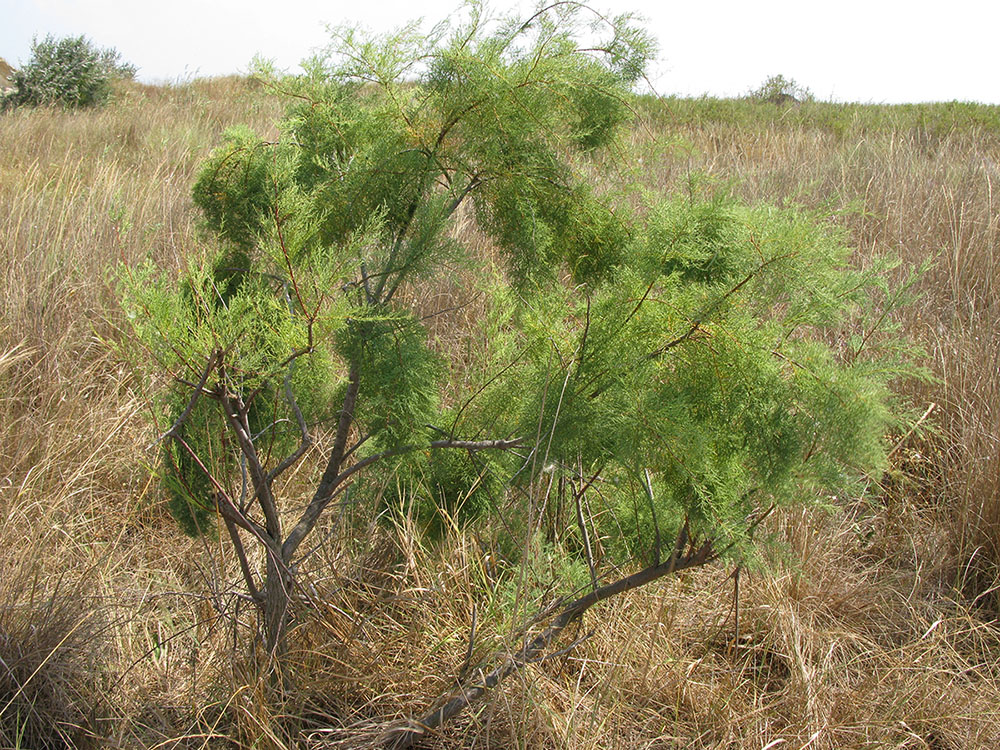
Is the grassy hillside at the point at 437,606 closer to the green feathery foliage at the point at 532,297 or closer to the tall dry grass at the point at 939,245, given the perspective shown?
the tall dry grass at the point at 939,245

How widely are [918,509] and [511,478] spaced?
76.2 inches

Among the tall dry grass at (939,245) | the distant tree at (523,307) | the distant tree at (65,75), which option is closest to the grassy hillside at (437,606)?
Result: the tall dry grass at (939,245)

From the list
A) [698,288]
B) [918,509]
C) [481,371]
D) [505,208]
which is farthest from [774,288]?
[918,509]

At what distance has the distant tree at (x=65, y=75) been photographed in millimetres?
9500

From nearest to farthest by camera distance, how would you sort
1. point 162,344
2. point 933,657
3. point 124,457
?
point 162,344, point 933,657, point 124,457

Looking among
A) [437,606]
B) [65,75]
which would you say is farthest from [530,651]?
[65,75]

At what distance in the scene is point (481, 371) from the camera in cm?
196

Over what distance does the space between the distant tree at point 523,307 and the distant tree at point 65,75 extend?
30.9ft

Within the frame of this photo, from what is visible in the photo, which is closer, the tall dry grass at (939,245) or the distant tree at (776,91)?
the tall dry grass at (939,245)

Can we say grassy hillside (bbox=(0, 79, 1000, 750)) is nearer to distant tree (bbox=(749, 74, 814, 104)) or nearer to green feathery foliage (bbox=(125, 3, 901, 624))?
green feathery foliage (bbox=(125, 3, 901, 624))

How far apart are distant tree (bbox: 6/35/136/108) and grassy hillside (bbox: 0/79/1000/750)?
700 cm

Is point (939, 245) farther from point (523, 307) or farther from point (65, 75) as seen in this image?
point (65, 75)

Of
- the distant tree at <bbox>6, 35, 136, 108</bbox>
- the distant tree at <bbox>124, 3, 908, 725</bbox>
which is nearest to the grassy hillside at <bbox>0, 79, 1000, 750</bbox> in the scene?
the distant tree at <bbox>124, 3, 908, 725</bbox>

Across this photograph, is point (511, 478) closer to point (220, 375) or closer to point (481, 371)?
point (481, 371)
